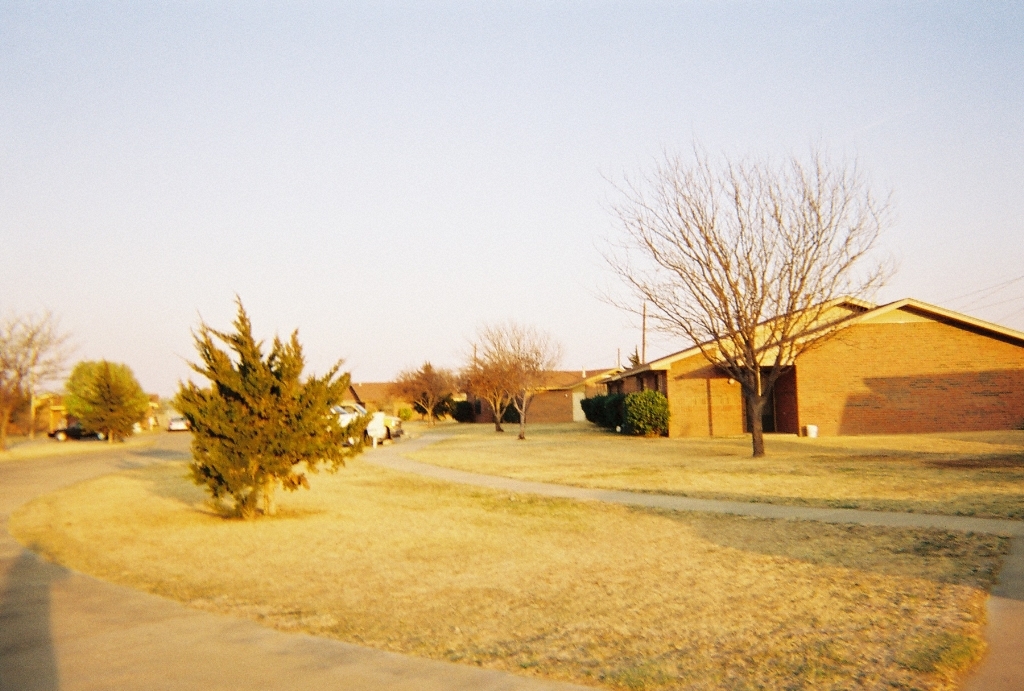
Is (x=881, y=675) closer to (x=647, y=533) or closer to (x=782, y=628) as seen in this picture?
(x=782, y=628)

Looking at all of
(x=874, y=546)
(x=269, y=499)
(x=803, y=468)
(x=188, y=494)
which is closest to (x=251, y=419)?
(x=269, y=499)

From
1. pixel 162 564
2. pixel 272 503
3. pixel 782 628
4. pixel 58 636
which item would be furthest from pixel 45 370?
pixel 782 628

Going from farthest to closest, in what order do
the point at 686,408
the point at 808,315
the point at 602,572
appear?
the point at 686,408, the point at 808,315, the point at 602,572

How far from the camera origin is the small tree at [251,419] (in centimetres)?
1273

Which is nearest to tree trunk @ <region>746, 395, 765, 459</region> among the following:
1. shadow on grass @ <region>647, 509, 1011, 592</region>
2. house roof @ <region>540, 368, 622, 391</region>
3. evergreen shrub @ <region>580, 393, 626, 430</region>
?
shadow on grass @ <region>647, 509, 1011, 592</region>

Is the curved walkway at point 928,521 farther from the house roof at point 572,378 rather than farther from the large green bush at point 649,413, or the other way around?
the house roof at point 572,378

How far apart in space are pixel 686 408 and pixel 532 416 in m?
29.7

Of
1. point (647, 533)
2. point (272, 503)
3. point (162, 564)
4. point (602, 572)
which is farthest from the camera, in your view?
point (272, 503)

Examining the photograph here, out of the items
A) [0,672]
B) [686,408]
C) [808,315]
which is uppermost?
[808,315]

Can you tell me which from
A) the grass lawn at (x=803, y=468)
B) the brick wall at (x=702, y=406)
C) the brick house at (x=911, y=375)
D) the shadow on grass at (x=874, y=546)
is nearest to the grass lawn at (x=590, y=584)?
the shadow on grass at (x=874, y=546)

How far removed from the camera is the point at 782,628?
6324 mm

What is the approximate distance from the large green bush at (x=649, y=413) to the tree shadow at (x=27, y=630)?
25.4 metres

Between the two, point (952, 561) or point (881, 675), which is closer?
point (881, 675)

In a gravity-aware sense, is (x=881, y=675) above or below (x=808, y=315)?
below
